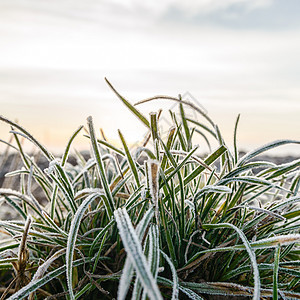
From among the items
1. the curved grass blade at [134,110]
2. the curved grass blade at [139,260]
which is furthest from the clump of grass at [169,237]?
the curved grass blade at [139,260]

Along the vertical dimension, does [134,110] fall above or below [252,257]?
above

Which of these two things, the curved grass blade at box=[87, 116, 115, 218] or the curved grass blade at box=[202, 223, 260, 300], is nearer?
the curved grass blade at box=[202, 223, 260, 300]

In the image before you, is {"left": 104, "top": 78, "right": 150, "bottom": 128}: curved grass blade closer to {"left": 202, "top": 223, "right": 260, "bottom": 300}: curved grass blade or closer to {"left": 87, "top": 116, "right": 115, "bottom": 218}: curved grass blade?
{"left": 87, "top": 116, "right": 115, "bottom": 218}: curved grass blade

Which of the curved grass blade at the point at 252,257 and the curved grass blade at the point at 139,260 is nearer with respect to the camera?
the curved grass blade at the point at 139,260

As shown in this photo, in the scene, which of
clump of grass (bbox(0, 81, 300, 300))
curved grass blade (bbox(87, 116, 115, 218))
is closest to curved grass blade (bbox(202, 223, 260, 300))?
clump of grass (bbox(0, 81, 300, 300))

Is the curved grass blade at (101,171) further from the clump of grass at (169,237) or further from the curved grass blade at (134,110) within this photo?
the curved grass blade at (134,110)

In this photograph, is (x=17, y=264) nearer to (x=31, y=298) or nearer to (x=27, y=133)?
(x=31, y=298)

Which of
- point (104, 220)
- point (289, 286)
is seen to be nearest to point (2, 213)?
point (104, 220)

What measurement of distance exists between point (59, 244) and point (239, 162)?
553 millimetres

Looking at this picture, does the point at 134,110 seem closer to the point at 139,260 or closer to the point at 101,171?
the point at 101,171

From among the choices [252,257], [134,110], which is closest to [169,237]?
[252,257]

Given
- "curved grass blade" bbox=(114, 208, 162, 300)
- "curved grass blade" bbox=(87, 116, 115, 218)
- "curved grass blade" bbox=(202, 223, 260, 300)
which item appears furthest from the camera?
"curved grass blade" bbox=(87, 116, 115, 218)

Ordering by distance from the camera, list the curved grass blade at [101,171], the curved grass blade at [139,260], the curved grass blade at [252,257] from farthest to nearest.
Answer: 1. the curved grass blade at [101,171]
2. the curved grass blade at [252,257]
3. the curved grass blade at [139,260]

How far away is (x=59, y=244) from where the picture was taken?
111 cm
